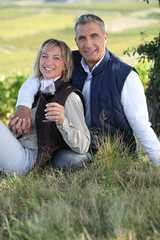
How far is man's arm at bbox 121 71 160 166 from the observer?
337cm

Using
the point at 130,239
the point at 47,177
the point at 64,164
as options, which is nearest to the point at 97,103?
the point at 64,164

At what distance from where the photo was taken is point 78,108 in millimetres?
3275

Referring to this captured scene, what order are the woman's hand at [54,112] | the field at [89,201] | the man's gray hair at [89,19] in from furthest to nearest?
the man's gray hair at [89,19]
the woman's hand at [54,112]
the field at [89,201]

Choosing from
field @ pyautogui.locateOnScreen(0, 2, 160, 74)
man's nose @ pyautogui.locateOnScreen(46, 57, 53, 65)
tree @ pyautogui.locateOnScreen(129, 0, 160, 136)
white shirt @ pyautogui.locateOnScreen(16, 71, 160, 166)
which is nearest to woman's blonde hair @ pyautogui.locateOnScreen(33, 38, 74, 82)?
man's nose @ pyautogui.locateOnScreen(46, 57, 53, 65)

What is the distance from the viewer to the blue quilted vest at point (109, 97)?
345cm

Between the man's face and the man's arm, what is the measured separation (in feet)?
1.43

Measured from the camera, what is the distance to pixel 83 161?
3176 mm

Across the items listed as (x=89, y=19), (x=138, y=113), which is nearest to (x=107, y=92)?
(x=138, y=113)

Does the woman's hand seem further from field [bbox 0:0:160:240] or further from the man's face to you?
the man's face

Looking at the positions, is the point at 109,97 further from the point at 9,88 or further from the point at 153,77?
the point at 9,88

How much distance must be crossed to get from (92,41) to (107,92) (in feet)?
1.89

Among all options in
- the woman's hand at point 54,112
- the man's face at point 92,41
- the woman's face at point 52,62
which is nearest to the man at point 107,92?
the man's face at point 92,41

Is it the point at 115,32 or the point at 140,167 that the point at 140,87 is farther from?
the point at 115,32

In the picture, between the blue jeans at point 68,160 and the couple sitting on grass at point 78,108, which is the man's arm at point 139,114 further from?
the blue jeans at point 68,160
